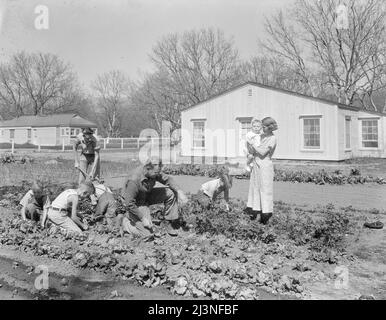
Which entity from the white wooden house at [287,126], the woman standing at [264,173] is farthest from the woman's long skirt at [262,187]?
the white wooden house at [287,126]

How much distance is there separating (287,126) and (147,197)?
16386mm

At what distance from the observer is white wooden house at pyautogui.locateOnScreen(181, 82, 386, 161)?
67.6ft

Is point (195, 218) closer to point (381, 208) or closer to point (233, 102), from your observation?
point (381, 208)

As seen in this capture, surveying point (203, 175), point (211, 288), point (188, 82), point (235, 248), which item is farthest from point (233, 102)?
point (188, 82)

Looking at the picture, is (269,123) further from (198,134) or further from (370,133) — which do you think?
(370,133)

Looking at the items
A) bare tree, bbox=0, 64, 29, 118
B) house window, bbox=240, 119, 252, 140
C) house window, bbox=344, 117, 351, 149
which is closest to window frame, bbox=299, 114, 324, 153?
house window, bbox=344, 117, 351, 149

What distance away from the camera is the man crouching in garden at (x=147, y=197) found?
5754 mm

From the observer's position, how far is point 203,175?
14.8 m

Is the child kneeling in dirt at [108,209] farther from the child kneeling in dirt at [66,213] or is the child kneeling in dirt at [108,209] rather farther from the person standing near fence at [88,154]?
the person standing near fence at [88,154]

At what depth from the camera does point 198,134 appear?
77.9 ft

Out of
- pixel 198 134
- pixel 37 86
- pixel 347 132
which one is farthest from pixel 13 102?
pixel 347 132

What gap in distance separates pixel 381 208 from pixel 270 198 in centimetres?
313

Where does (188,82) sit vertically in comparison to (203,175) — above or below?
above
